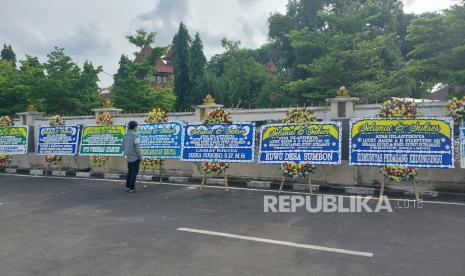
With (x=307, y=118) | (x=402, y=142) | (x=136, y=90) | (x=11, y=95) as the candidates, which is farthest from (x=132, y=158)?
(x=11, y=95)

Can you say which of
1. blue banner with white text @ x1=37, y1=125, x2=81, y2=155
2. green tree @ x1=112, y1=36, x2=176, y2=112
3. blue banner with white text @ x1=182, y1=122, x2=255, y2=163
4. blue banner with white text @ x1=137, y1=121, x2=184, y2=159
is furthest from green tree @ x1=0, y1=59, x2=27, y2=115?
blue banner with white text @ x1=182, y1=122, x2=255, y2=163

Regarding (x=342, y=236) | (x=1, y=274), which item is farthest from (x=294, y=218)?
(x=1, y=274)

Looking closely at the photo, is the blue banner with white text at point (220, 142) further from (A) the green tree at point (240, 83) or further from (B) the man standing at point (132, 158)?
(A) the green tree at point (240, 83)

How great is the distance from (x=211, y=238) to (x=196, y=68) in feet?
136

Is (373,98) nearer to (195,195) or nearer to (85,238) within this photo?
(195,195)

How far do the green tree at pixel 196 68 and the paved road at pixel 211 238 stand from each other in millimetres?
34774

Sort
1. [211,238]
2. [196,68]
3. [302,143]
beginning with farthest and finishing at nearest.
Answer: [196,68] → [302,143] → [211,238]

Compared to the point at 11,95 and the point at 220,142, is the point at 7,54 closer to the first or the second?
the point at 11,95

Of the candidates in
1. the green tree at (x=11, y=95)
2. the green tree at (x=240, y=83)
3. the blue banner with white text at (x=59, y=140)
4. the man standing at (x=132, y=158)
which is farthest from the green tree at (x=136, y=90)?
the man standing at (x=132, y=158)

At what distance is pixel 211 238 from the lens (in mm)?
6102

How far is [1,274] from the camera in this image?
4680 millimetres

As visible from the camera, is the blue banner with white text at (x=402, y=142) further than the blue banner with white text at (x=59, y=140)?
No

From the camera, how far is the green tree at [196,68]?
43750 mm

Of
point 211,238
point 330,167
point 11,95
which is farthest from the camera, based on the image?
point 11,95
